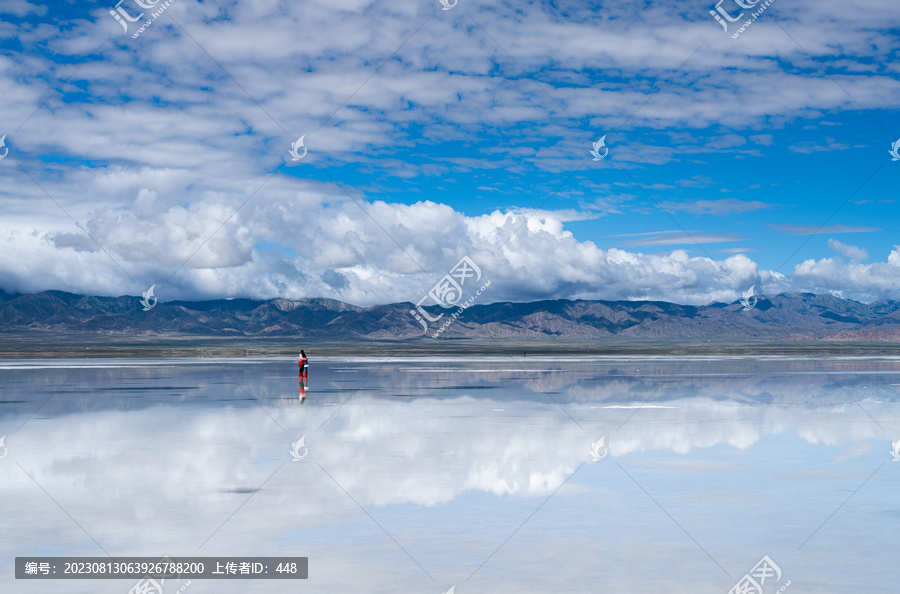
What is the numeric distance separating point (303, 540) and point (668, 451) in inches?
356

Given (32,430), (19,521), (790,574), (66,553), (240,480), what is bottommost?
(790,574)

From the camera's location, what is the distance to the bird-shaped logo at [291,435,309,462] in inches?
581

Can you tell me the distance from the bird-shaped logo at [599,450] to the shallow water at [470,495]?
3.9 inches

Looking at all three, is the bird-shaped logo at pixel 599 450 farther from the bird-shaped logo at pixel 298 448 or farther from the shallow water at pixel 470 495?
the bird-shaped logo at pixel 298 448

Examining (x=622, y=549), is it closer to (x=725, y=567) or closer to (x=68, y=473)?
(x=725, y=567)

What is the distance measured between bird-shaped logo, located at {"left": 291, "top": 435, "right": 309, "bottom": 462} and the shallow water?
15cm

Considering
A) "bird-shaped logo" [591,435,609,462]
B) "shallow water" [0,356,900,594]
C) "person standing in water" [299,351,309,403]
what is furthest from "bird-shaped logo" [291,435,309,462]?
"person standing in water" [299,351,309,403]

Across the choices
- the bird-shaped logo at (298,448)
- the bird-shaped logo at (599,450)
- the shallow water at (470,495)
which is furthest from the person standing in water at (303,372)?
the bird-shaped logo at (599,450)

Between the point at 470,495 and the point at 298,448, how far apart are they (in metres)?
5.30

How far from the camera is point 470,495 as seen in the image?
38.4 feet

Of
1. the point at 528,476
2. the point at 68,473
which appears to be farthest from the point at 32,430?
the point at 528,476

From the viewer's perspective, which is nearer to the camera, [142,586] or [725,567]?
[142,586]

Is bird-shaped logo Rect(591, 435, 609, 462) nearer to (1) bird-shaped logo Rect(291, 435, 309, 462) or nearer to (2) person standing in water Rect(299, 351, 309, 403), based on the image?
(1) bird-shaped logo Rect(291, 435, 309, 462)

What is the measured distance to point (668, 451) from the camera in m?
15.7
